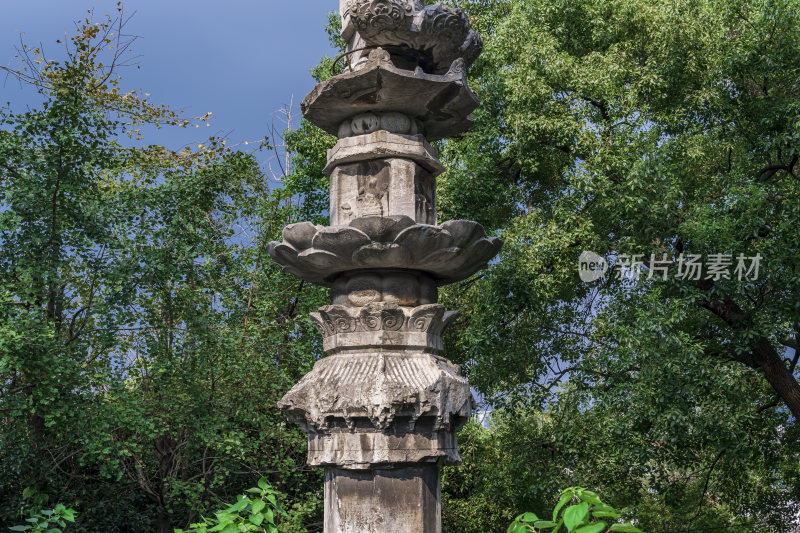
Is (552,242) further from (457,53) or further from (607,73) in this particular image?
(457,53)

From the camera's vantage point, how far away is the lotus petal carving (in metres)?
3.94

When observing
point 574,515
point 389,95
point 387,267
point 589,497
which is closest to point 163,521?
point 387,267

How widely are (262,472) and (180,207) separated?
3.65 metres

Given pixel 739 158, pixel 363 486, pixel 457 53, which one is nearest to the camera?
pixel 363 486

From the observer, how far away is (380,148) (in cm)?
432

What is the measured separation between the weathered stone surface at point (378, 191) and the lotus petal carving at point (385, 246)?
0.31 meters

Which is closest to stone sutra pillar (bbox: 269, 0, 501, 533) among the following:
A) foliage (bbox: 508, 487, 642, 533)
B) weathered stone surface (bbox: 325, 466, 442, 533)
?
weathered stone surface (bbox: 325, 466, 442, 533)

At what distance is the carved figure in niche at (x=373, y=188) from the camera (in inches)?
171

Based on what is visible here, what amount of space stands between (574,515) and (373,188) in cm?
244

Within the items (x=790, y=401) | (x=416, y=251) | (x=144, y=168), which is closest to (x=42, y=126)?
(x=144, y=168)

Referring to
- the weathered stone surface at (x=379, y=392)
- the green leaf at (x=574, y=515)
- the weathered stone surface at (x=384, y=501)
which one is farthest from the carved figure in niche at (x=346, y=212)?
the green leaf at (x=574, y=515)

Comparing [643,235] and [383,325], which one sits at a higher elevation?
[643,235]

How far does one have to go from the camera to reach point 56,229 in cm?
818

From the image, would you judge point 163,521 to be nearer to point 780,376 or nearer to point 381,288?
point 381,288
